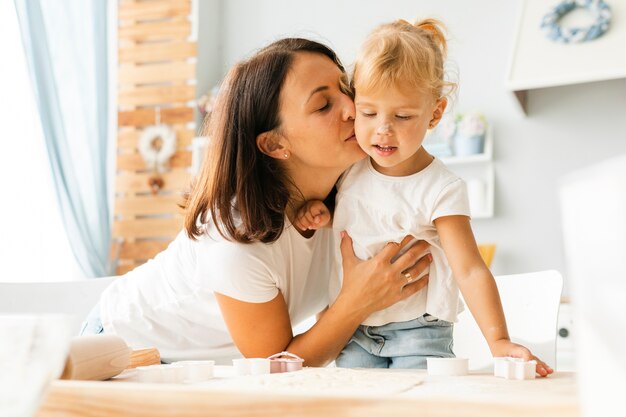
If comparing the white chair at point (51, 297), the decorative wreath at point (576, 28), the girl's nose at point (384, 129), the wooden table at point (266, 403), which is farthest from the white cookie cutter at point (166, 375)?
the decorative wreath at point (576, 28)

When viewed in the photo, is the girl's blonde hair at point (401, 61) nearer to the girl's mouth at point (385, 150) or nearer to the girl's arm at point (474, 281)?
the girl's mouth at point (385, 150)

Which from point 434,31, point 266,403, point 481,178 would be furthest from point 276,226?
point 481,178

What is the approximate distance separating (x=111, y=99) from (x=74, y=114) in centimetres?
30

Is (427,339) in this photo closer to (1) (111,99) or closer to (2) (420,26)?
(2) (420,26)

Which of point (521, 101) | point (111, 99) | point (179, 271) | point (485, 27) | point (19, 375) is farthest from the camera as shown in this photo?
point (111, 99)

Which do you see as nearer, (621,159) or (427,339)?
(621,159)

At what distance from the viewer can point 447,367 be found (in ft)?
2.95

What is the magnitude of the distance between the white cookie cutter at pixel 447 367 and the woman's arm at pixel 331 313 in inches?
20.0

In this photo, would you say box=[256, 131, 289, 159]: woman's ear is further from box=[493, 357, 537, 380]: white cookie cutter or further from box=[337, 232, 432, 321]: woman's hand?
box=[493, 357, 537, 380]: white cookie cutter

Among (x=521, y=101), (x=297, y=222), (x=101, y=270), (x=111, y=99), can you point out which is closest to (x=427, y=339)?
(x=297, y=222)

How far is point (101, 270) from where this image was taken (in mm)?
3727

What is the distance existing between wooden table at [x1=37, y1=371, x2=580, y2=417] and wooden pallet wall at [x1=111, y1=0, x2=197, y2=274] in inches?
138

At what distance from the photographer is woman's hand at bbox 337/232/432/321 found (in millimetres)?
1425

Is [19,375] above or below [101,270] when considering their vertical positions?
above
